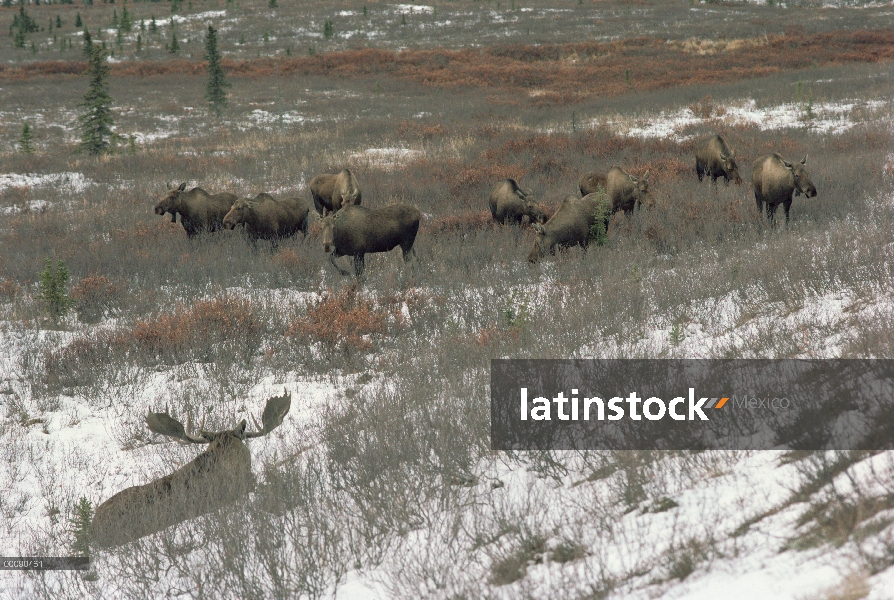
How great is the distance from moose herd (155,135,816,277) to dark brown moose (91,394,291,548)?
513 cm

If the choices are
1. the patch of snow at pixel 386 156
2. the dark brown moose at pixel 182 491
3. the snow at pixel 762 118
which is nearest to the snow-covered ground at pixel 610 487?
the dark brown moose at pixel 182 491

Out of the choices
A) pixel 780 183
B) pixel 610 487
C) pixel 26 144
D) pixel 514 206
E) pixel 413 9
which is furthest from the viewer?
pixel 413 9

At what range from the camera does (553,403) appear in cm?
530

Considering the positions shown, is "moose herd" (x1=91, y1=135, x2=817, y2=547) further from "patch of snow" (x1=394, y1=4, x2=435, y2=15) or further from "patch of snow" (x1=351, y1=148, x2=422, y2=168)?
"patch of snow" (x1=394, y1=4, x2=435, y2=15)

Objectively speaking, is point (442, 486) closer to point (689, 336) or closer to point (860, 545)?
point (860, 545)

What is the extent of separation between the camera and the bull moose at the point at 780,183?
10773 mm

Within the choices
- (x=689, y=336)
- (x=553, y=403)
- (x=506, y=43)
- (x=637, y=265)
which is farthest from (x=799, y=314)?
(x=506, y=43)

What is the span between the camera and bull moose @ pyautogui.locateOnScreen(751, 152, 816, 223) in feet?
35.3

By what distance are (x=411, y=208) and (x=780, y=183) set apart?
19.0 ft

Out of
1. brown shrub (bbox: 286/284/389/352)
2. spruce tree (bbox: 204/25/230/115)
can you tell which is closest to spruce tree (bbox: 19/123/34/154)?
spruce tree (bbox: 204/25/230/115)

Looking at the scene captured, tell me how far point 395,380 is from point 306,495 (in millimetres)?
2132

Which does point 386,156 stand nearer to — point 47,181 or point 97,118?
point 47,181

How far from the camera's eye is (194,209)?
1322 centimetres

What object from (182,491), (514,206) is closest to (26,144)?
(514,206)
